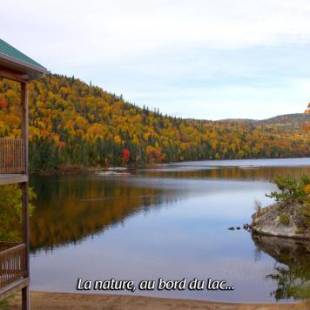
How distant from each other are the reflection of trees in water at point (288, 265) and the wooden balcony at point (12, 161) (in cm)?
1224

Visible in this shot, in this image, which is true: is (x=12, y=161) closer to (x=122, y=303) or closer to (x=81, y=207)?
(x=122, y=303)

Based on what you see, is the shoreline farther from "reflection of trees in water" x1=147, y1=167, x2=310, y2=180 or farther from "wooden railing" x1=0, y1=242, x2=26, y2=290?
"reflection of trees in water" x1=147, y1=167, x2=310, y2=180

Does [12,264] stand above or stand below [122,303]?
above

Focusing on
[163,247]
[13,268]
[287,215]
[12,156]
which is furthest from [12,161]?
[287,215]

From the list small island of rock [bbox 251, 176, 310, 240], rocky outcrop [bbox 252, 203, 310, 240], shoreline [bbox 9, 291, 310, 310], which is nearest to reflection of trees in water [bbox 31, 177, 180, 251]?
shoreline [bbox 9, 291, 310, 310]

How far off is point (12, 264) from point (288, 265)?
2121 cm

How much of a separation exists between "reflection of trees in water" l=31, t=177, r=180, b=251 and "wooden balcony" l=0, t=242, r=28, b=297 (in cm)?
2149

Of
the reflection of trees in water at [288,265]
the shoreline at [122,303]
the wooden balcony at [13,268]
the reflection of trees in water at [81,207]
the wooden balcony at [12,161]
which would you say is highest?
the wooden balcony at [12,161]

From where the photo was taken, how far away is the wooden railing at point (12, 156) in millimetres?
14016

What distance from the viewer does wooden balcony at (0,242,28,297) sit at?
14312 mm

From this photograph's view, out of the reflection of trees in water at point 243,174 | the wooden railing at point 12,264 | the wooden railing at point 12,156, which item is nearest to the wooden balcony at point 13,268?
the wooden railing at point 12,264

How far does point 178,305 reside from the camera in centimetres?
2314

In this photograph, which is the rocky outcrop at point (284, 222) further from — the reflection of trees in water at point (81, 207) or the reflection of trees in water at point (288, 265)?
the reflection of trees in water at point (81, 207)

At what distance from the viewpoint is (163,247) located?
37594 millimetres
